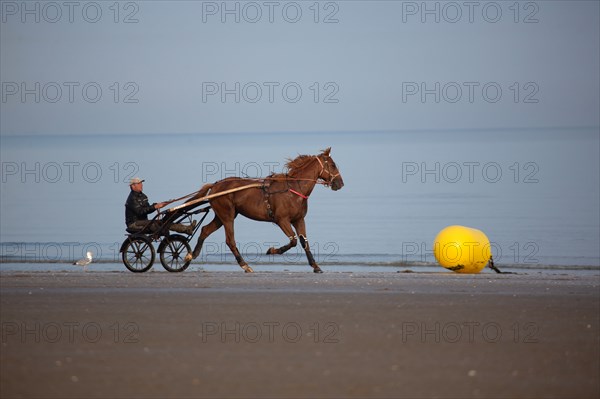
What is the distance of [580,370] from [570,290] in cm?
581

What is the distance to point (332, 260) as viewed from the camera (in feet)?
82.2

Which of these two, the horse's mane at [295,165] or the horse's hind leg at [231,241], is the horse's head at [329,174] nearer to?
the horse's mane at [295,165]

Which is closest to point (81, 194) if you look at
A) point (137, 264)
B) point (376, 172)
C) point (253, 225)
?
point (253, 225)

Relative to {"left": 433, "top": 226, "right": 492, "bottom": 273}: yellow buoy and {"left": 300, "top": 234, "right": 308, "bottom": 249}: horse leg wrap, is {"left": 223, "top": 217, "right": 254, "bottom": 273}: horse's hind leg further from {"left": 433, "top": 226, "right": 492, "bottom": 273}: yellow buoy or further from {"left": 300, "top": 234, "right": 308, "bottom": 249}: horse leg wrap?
{"left": 433, "top": 226, "right": 492, "bottom": 273}: yellow buoy

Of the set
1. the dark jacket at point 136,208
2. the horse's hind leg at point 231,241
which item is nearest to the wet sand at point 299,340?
the dark jacket at point 136,208

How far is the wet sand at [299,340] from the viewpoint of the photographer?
34.0 feet

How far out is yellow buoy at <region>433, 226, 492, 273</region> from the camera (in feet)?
65.2

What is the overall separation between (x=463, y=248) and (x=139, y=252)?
4518 mm

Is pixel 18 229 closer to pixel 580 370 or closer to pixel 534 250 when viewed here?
pixel 534 250

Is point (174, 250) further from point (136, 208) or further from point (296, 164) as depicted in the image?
point (296, 164)

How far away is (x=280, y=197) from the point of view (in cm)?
2083

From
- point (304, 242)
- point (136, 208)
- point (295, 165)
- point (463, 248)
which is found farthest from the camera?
point (295, 165)

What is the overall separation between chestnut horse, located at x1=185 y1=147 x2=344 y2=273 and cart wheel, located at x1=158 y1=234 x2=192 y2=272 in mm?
183

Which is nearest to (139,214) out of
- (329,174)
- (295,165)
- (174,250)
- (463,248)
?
(174,250)
